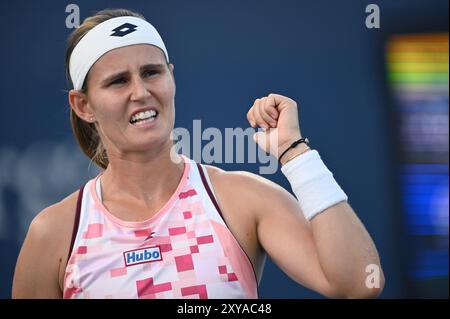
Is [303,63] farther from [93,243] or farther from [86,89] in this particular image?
[93,243]

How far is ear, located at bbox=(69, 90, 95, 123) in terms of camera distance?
2174 millimetres

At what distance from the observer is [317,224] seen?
1820mm

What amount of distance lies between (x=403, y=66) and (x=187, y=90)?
93 cm

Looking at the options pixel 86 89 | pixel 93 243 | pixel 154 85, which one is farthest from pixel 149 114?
pixel 93 243

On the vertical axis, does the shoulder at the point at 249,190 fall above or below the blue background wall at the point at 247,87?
below

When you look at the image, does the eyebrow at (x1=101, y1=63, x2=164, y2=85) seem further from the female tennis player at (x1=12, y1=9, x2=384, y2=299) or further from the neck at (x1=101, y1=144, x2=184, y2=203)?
the neck at (x1=101, y1=144, x2=184, y2=203)

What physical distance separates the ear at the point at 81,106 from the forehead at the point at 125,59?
5.0 inches

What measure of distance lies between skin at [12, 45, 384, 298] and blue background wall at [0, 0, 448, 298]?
921mm

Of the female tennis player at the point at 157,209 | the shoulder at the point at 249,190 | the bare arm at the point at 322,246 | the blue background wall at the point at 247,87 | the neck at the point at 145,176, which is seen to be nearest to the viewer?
the bare arm at the point at 322,246

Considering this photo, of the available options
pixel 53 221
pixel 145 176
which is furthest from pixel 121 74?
pixel 53 221

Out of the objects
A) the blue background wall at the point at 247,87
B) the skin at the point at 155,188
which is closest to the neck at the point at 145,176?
the skin at the point at 155,188

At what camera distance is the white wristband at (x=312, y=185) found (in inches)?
71.7

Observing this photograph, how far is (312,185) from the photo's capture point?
1843 mm

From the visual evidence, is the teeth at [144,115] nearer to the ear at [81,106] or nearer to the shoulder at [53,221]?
the ear at [81,106]
